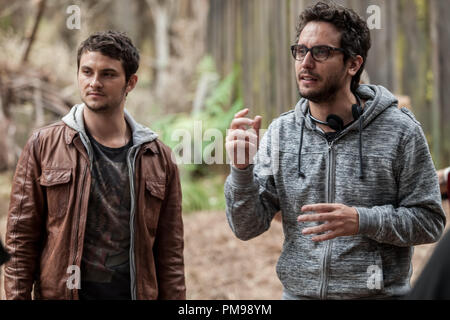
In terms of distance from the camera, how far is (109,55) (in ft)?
9.48

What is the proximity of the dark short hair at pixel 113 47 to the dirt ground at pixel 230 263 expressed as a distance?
2849 millimetres

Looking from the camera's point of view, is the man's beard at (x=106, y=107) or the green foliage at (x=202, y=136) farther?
the green foliage at (x=202, y=136)

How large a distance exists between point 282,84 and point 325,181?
12.5ft

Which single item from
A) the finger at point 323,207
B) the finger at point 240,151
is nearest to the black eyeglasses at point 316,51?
the finger at point 240,151

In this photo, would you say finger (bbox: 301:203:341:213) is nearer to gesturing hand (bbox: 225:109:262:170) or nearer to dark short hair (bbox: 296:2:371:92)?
gesturing hand (bbox: 225:109:262:170)

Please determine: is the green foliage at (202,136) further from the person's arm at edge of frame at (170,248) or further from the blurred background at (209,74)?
the person's arm at edge of frame at (170,248)

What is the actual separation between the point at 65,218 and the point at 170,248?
605mm

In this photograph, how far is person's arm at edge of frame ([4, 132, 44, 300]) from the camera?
2.69m

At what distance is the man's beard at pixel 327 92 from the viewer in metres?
2.58

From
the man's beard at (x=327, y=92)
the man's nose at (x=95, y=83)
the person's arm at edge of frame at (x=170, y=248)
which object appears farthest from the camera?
the person's arm at edge of frame at (x=170, y=248)

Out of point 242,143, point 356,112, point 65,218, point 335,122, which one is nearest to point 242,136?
point 242,143

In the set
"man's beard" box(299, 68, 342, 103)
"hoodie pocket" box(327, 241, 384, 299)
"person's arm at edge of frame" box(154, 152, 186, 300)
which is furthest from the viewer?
"person's arm at edge of frame" box(154, 152, 186, 300)

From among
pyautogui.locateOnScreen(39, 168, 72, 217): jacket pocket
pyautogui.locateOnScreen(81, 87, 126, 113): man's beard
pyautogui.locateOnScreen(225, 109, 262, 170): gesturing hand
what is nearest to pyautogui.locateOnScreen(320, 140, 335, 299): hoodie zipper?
pyautogui.locateOnScreen(225, 109, 262, 170): gesturing hand
